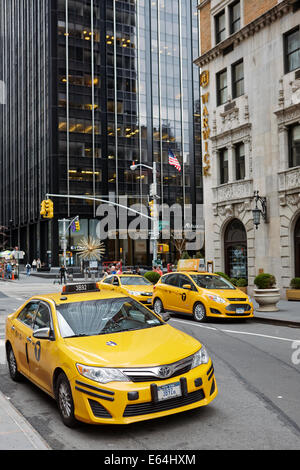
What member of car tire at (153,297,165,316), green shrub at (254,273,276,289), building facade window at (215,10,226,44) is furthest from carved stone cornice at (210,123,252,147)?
car tire at (153,297,165,316)

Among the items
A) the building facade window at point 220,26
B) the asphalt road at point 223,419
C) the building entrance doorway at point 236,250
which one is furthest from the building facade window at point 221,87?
the asphalt road at point 223,419

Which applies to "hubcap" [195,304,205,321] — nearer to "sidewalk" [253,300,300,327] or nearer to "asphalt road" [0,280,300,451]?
"sidewalk" [253,300,300,327]

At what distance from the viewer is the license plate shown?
4896mm

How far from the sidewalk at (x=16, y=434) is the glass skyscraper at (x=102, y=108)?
173 feet

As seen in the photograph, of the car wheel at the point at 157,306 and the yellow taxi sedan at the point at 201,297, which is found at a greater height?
the yellow taxi sedan at the point at 201,297

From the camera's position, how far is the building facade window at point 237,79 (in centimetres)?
2466

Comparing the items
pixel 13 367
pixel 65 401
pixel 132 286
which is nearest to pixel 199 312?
pixel 132 286

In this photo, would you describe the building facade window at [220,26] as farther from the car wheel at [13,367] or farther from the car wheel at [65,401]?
the car wheel at [65,401]

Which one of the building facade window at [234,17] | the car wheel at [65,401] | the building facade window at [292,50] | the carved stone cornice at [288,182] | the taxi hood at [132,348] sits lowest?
the car wheel at [65,401]

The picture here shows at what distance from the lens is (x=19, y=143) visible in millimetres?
77938

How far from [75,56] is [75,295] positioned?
60936 millimetres

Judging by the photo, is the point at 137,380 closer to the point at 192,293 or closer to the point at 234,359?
the point at 234,359

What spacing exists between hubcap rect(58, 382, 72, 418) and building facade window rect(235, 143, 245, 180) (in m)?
20.6

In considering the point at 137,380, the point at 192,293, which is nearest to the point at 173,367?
the point at 137,380
